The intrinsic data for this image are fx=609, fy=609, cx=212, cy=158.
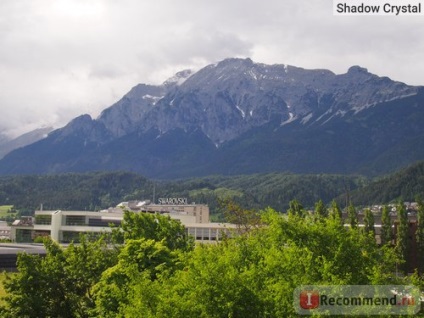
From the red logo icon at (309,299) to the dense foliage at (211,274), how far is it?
0.66m

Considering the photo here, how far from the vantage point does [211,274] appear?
108 feet

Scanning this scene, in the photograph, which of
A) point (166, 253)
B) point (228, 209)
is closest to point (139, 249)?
point (166, 253)

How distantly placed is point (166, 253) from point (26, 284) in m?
11.1

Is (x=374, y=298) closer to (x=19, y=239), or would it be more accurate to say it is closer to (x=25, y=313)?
(x=25, y=313)

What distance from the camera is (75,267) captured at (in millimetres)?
50688

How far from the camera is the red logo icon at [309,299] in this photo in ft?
99.9

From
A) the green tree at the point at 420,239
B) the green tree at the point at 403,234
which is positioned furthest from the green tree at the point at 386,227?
the green tree at the point at 420,239

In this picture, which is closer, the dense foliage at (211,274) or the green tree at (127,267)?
the dense foliage at (211,274)

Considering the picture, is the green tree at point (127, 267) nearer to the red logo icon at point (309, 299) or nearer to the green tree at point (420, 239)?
the red logo icon at point (309, 299)

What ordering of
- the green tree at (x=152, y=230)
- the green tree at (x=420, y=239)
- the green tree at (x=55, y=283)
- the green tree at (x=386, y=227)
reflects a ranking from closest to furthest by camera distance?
the green tree at (x=55, y=283) → the green tree at (x=152, y=230) → the green tree at (x=420, y=239) → the green tree at (x=386, y=227)

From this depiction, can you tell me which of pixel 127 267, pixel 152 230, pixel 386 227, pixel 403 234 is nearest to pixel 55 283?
pixel 127 267

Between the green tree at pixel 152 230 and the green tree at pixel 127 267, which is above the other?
the green tree at pixel 152 230

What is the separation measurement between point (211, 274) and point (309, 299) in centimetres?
542

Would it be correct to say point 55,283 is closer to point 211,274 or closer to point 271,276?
point 211,274
